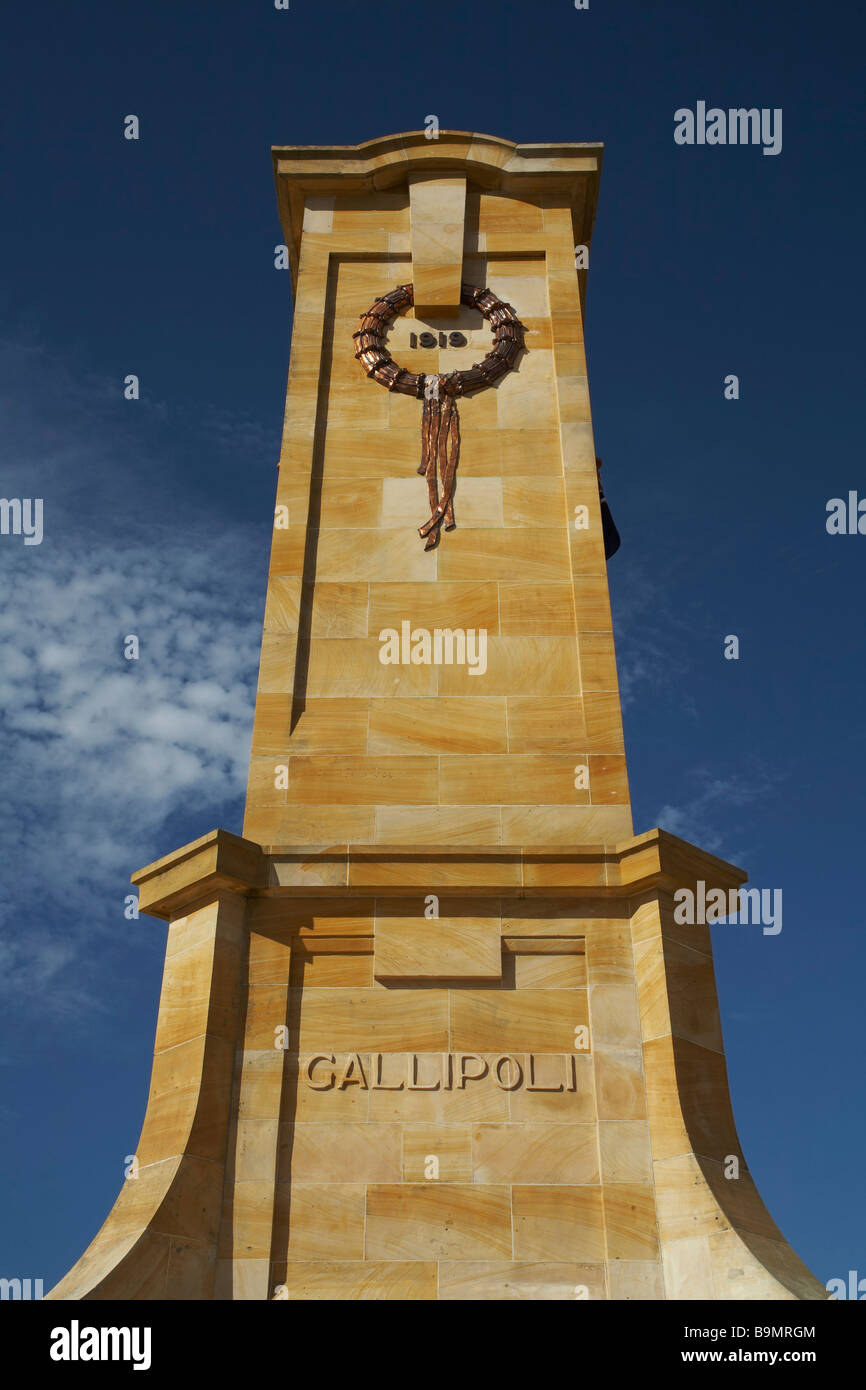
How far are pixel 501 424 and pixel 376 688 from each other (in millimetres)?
4632

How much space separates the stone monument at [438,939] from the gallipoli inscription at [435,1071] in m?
0.03

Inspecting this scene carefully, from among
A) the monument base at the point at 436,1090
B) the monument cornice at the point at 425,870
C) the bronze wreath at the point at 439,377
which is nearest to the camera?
the monument base at the point at 436,1090

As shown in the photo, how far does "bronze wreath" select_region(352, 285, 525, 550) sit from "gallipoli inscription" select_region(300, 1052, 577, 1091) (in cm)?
682

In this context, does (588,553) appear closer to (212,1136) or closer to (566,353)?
(566,353)

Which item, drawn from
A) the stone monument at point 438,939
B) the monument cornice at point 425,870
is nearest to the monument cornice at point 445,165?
the stone monument at point 438,939

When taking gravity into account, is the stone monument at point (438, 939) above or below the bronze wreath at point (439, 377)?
below

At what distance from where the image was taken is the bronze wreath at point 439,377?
17.7 metres

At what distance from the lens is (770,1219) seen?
12836 mm

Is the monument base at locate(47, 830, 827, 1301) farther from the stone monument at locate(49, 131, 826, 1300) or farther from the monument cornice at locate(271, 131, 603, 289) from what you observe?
the monument cornice at locate(271, 131, 603, 289)

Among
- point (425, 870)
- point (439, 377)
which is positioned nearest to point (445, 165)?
point (439, 377)

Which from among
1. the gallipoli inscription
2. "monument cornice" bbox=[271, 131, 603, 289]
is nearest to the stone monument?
the gallipoli inscription

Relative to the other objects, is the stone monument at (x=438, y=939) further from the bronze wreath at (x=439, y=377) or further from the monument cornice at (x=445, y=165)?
the monument cornice at (x=445, y=165)

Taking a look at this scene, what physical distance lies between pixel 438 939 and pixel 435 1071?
1417 mm
